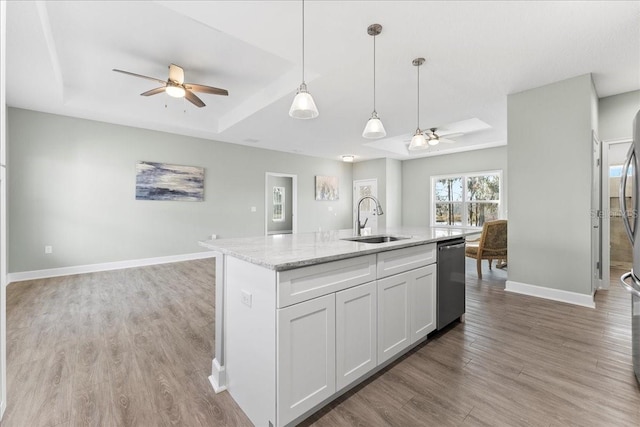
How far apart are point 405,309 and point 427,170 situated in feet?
21.6

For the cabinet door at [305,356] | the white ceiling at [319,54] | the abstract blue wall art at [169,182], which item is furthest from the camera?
the abstract blue wall art at [169,182]

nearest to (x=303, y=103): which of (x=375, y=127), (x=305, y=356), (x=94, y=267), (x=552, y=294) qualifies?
(x=375, y=127)

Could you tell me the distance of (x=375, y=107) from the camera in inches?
161

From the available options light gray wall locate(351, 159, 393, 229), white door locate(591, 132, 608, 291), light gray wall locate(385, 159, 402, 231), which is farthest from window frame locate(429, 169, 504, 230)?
white door locate(591, 132, 608, 291)

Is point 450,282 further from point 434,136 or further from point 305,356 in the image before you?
point 434,136

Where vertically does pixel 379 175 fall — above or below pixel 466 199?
above

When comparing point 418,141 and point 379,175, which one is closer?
point 418,141

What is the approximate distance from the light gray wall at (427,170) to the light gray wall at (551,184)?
3345mm

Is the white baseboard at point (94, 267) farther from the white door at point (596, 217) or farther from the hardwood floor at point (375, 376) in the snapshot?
the white door at point (596, 217)

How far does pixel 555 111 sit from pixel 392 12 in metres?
2.52

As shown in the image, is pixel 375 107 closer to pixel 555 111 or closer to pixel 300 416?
pixel 555 111

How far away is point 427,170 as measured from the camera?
309 inches

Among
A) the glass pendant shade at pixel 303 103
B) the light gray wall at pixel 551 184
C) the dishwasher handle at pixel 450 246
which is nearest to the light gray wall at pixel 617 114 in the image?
the light gray wall at pixel 551 184

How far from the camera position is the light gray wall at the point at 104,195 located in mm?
4191
